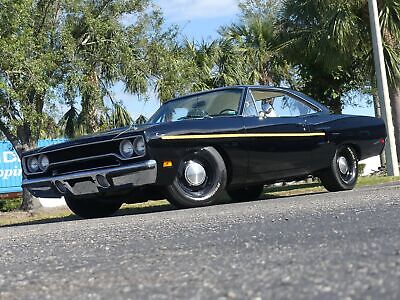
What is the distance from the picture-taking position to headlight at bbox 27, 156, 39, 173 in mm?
6559

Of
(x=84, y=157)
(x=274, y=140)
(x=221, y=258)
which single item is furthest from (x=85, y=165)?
(x=221, y=258)

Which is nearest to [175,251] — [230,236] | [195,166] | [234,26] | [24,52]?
[230,236]

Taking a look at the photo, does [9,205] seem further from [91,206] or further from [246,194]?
[91,206]

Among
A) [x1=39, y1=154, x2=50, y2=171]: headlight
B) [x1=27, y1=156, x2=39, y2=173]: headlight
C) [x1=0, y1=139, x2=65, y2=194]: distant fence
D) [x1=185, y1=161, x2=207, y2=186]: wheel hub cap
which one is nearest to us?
[x1=185, y1=161, x2=207, y2=186]: wheel hub cap

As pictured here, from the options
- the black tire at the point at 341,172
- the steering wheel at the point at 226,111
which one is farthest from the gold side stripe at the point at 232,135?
the black tire at the point at 341,172

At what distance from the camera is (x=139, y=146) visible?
584cm

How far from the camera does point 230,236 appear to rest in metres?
3.74

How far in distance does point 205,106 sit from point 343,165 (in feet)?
6.56

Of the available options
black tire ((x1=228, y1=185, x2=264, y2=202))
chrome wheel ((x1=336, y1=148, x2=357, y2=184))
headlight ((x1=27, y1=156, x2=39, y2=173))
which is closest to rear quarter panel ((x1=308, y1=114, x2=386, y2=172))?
chrome wheel ((x1=336, y1=148, x2=357, y2=184))

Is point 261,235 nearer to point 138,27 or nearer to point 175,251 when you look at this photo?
point 175,251

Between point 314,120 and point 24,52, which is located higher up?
point 24,52

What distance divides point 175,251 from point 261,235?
23.2 inches

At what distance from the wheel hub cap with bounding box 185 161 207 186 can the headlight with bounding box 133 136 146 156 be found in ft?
1.75

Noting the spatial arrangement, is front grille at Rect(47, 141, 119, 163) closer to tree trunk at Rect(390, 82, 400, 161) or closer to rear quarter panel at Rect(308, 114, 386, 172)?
rear quarter panel at Rect(308, 114, 386, 172)
